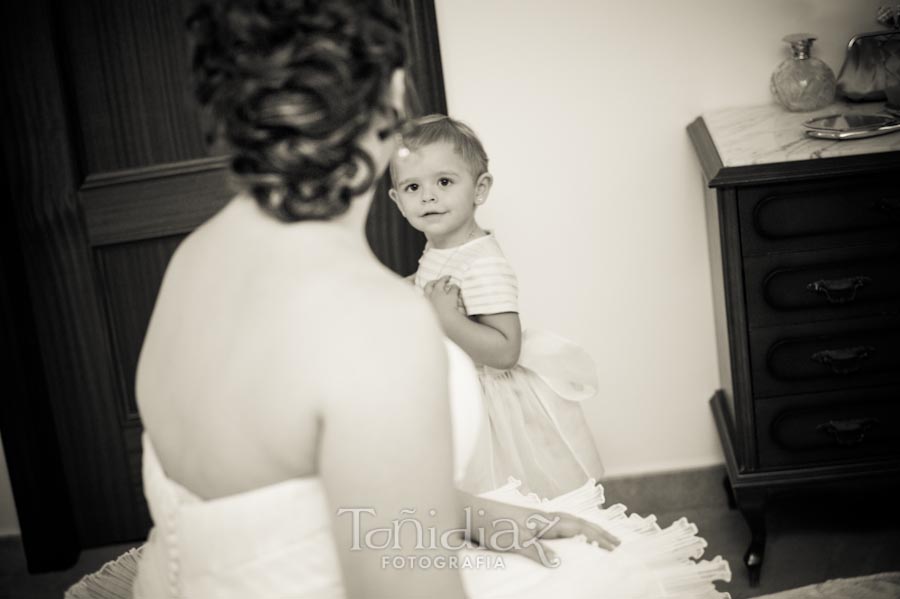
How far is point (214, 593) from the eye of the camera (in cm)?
128

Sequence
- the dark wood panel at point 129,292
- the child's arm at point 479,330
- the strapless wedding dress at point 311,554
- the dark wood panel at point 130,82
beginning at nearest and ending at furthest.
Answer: the strapless wedding dress at point 311,554 < the child's arm at point 479,330 < the dark wood panel at point 130,82 < the dark wood panel at point 129,292

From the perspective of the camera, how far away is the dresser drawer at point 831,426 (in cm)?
265

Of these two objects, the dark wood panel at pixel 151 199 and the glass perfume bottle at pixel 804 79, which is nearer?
the glass perfume bottle at pixel 804 79

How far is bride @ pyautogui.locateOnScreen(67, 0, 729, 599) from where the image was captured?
1.10m

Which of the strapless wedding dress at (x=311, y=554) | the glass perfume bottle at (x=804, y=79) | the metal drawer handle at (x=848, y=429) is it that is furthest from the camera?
the glass perfume bottle at (x=804, y=79)

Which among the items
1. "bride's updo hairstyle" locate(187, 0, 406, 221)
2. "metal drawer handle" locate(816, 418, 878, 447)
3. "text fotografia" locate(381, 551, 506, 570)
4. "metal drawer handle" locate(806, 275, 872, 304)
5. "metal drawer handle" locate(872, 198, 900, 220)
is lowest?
"metal drawer handle" locate(816, 418, 878, 447)

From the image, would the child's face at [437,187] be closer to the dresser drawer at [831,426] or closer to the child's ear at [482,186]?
the child's ear at [482,186]

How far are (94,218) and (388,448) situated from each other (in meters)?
2.15

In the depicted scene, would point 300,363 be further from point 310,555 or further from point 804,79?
point 804,79

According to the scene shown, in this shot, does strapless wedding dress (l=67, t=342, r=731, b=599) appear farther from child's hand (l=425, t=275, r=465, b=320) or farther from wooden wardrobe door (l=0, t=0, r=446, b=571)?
wooden wardrobe door (l=0, t=0, r=446, b=571)

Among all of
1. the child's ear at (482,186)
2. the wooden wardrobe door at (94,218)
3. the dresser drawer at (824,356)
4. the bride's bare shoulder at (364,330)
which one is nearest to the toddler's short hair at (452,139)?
the child's ear at (482,186)

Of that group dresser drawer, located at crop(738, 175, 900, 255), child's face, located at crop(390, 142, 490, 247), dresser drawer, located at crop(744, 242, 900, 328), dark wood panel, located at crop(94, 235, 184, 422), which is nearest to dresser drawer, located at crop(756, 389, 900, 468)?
dresser drawer, located at crop(744, 242, 900, 328)

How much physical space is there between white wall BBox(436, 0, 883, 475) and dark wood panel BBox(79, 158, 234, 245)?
2.40 ft

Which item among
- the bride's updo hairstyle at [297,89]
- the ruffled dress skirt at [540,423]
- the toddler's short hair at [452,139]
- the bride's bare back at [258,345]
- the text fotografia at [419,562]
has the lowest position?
the ruffled dress skirt at [540,423]
